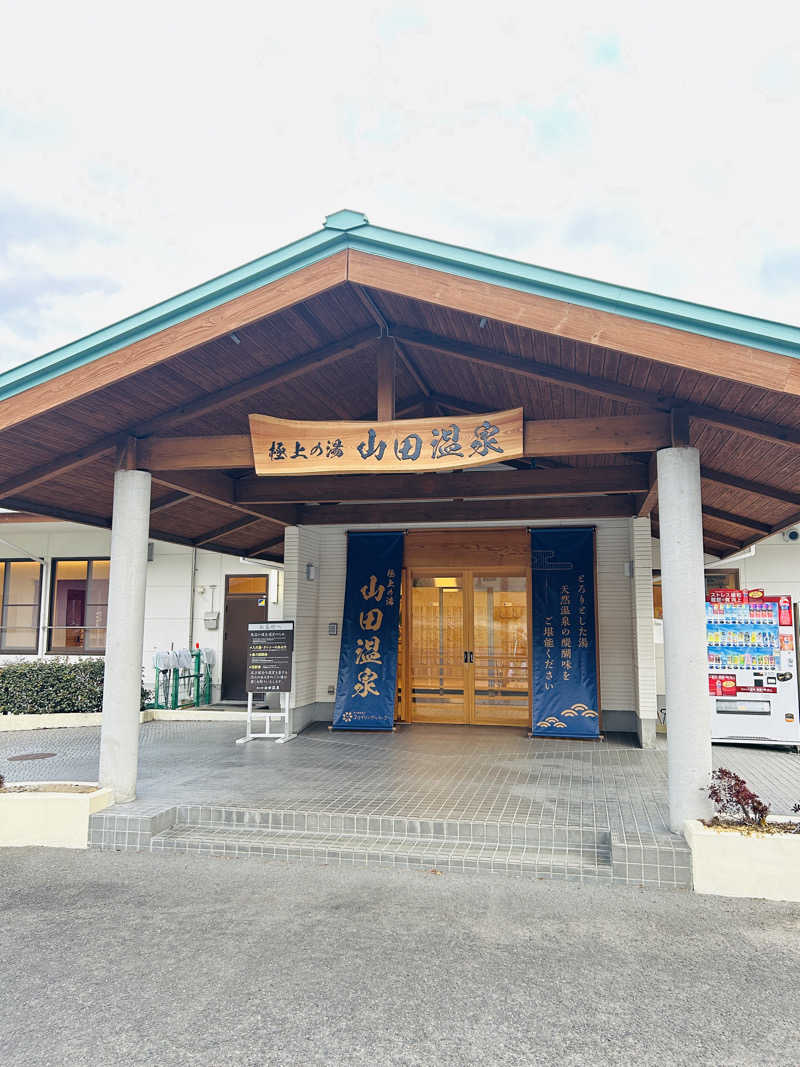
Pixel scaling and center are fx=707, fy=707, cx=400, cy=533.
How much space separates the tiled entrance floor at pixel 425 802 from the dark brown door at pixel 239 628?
164 inches

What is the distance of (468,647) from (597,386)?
16.7 feet

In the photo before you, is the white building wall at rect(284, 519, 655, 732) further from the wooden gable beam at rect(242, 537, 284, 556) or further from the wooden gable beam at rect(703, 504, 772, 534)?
the wooden gable beam at rect(242, 537, 284, 556)

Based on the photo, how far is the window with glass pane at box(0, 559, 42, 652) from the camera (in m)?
13.2

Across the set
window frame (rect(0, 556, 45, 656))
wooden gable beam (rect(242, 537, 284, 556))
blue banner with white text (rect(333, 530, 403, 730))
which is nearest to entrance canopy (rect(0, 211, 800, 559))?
blue banner with white text (rect(333, 530, 403, 730))

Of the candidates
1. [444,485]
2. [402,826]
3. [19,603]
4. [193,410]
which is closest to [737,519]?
[444,485]

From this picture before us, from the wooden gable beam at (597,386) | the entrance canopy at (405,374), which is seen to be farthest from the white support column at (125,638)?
the wooden gable beam at (597,386)

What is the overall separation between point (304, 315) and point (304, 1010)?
4099 millimetres

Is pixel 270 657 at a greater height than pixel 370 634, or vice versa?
pixel 370 634

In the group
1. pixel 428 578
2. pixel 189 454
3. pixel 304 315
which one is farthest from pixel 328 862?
pixel 428 578

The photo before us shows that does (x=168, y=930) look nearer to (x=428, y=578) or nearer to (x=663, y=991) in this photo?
(x=663, y=991)

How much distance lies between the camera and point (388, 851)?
4.78m

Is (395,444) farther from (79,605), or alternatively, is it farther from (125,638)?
(79,605)

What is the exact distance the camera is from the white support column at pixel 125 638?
18.3 feet

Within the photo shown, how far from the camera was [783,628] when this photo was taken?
8.57 metres
